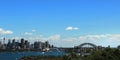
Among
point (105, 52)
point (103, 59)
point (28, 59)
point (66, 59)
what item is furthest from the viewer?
point (28, 59)

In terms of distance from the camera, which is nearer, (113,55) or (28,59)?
(113,55)

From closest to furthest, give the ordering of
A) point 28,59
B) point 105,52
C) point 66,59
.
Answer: point 105,52
point 66,59
point 28,59

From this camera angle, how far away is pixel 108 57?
292 ft

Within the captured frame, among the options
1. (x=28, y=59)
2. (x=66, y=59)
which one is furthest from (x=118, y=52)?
(x=28, y=59)

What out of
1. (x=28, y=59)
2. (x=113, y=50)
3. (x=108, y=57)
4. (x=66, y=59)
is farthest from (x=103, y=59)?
(x=28, y=59)

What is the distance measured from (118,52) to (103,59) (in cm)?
626

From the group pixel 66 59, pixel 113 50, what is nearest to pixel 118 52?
pixel 113 50

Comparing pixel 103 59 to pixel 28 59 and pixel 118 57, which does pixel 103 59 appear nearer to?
pixel 118 57

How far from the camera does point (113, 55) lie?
297ft

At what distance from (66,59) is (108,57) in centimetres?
1781

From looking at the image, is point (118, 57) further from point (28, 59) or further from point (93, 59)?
point (28, 59)

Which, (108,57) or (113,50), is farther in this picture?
(113,50)

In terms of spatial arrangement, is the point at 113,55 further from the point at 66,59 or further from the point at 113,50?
the point at 66,59

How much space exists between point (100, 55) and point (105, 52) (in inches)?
59.9
